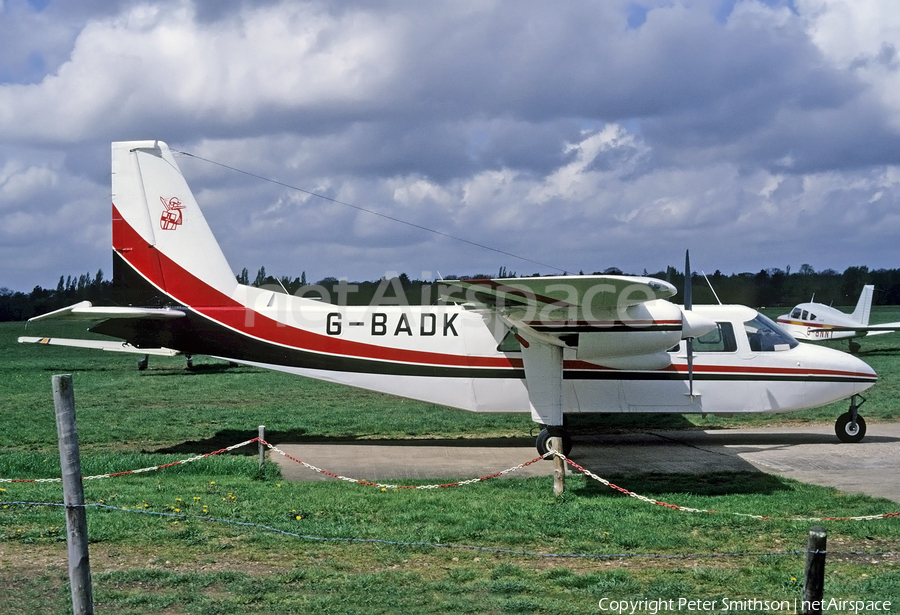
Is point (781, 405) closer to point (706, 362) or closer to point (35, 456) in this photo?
point (706, 362)

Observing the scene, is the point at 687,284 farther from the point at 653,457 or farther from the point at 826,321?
the point at 826,321

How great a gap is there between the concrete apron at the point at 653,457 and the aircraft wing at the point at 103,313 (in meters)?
2.99

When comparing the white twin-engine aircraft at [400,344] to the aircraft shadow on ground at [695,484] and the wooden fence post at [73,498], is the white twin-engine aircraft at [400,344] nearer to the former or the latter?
the aircraft shadow on ground at [695,484]

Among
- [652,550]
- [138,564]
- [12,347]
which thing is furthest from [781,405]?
[12,347]

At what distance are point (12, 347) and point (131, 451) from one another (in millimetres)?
39275

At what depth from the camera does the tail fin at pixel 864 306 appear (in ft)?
126

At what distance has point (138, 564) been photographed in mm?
6906

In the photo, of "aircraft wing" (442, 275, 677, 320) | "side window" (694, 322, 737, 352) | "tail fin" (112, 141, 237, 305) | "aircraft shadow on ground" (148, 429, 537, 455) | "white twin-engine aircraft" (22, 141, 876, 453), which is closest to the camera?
"aircraft wing" (442, 275, 677, 320)

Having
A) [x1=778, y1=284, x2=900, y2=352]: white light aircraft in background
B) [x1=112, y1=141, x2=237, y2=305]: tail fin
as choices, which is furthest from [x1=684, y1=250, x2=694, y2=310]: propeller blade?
[x1=778, y1=284, x2=900, y2=352]: white light aircraft in background

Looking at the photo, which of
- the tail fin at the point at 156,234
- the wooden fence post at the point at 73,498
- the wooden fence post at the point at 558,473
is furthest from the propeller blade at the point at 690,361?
the wooden fence post at the point at 73,498

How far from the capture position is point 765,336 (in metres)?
13.8

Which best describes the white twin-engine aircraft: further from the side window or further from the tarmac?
the tarmac

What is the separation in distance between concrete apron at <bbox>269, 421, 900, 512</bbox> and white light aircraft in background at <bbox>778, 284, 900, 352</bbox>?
23.3 meters

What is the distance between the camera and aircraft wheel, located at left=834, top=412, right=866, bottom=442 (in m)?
13.9
